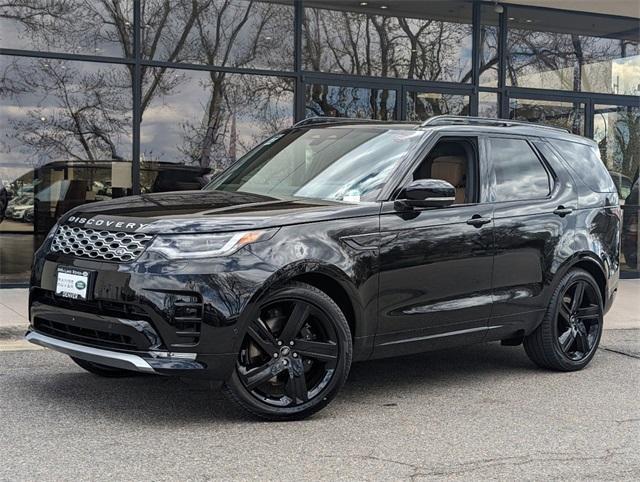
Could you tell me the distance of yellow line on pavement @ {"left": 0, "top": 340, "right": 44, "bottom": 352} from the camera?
24.0ft

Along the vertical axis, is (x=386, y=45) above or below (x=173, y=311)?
above

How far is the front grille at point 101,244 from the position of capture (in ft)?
15.9

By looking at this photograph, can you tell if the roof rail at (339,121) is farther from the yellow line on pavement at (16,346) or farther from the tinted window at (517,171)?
the yellow line on pavement at (16,346)

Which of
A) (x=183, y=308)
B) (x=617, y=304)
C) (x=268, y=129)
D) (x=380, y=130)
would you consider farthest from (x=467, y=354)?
(x=268, y=129)

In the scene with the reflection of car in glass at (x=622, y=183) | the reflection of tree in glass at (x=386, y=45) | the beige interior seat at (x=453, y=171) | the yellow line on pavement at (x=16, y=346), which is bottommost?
the yellow line on pavement at (x=16, y=346)

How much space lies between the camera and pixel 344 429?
5059 mm

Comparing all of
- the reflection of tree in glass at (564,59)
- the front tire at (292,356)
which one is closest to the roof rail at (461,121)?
the front tire at (292,356)

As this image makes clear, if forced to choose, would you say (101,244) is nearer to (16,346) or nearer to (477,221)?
(477,221)

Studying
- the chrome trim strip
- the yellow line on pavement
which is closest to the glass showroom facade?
the yellow line on pavement

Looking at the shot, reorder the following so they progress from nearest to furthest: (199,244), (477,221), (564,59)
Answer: (199,244)
(477,221)
(564,59)

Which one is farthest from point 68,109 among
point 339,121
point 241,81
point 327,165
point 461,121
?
point 461,121

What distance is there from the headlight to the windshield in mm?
923

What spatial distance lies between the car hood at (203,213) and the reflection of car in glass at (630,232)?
9.79 meters

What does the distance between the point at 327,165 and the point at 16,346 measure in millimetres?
3399
